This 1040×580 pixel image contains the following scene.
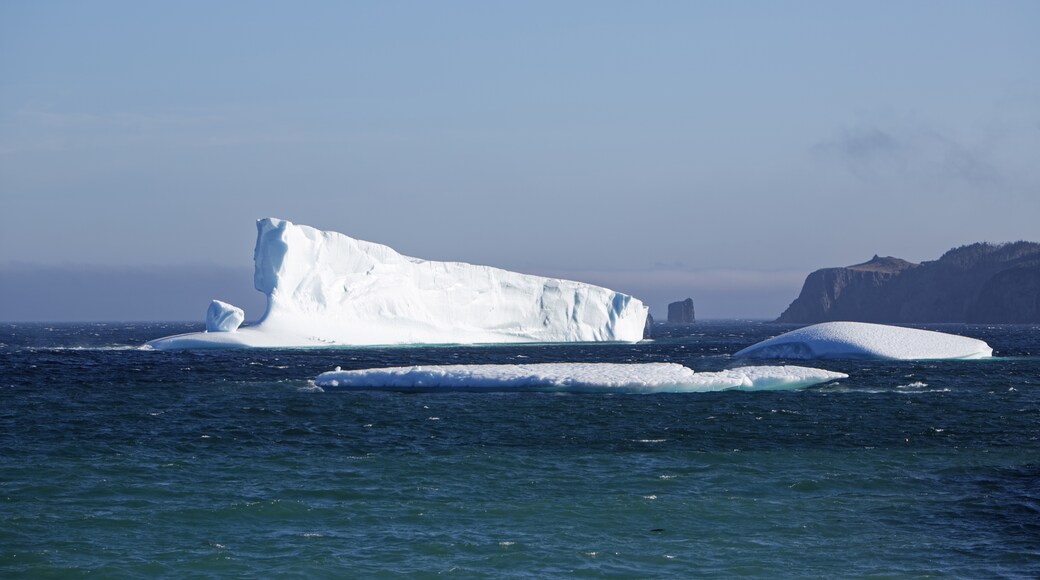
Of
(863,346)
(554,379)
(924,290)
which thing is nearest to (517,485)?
(554,379)

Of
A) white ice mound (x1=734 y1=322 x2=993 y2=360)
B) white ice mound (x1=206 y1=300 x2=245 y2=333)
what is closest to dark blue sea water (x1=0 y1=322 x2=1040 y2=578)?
white ice mound (x1=734 y1=322 x2=993 y2=360)

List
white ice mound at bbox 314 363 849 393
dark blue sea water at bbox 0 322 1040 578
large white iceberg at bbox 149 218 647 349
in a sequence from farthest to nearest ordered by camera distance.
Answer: large white iceberg at bbox 149 218 647 349
white ice mound at bbox 314 363 849 393
dark blue sea water at bbox 0 322 1040 578

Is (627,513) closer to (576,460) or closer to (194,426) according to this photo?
(576,460)

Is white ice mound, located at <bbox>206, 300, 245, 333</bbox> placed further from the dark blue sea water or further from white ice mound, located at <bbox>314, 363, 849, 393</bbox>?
the dark blue sea water

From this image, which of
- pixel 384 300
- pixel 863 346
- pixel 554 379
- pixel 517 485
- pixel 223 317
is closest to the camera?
pixel 517 485

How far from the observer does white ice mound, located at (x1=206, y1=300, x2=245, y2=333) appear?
53.5 m

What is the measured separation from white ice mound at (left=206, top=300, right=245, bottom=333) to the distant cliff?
118784 mm

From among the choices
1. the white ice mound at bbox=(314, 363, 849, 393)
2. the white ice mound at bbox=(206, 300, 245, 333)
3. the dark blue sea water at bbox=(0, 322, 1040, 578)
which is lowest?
the dark blue sea water at bbox=(0, 322, 1040, 578)

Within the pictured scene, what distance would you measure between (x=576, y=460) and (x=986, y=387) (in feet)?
60.5

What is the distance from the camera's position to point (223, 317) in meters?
53.6

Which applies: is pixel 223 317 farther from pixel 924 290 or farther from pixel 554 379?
pixel 924 290

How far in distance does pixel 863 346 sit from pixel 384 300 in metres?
22.3

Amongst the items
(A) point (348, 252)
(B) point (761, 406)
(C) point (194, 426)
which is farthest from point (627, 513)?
(A) point (348, 252)

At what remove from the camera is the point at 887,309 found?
541ft
